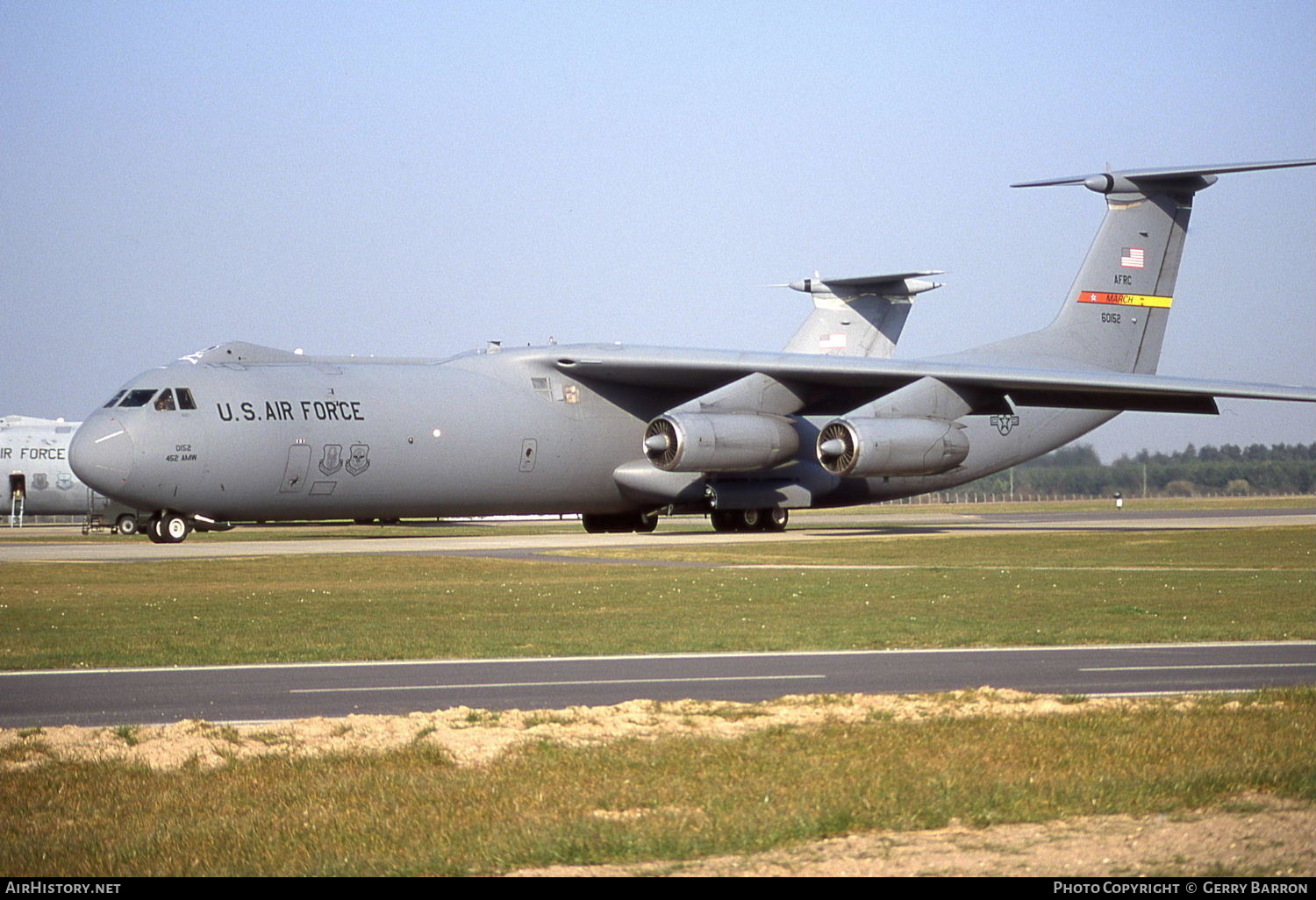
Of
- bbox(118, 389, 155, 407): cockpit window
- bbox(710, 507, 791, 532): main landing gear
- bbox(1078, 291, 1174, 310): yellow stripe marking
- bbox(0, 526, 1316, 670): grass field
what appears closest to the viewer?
bbox(0, 526, 1316, 670): grass field

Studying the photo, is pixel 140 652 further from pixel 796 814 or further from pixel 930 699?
pixel 796 814

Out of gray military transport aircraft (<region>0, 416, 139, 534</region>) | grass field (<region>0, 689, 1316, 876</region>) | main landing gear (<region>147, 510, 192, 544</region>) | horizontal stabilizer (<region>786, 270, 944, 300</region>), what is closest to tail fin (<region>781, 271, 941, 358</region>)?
horizontal stabilizer (<region>786, 270, 944, 300</region>)

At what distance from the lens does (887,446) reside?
3334cm

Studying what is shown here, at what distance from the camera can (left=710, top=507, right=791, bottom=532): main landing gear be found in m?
37.4

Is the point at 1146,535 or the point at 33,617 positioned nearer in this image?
the point at 33,617

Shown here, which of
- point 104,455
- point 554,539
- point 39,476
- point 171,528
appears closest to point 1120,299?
point 554,539

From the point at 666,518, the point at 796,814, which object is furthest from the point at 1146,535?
the point at 796,814

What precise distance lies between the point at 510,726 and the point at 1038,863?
4.39 m

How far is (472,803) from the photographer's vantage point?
7.66m

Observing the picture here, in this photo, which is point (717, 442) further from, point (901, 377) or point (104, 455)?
point (104, 455)

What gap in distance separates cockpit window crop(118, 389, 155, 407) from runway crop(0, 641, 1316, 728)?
57.9ft

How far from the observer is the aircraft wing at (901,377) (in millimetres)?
33219

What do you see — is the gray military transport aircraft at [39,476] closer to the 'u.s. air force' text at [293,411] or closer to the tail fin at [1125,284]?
the 'u.s. air force' text at [293,411]

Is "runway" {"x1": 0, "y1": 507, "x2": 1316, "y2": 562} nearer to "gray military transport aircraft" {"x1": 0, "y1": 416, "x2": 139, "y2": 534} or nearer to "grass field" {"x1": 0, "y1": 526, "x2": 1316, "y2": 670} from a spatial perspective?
"grass field" {"x1": 0, "y1": 526, "x2": 1316, "y2": 670}
